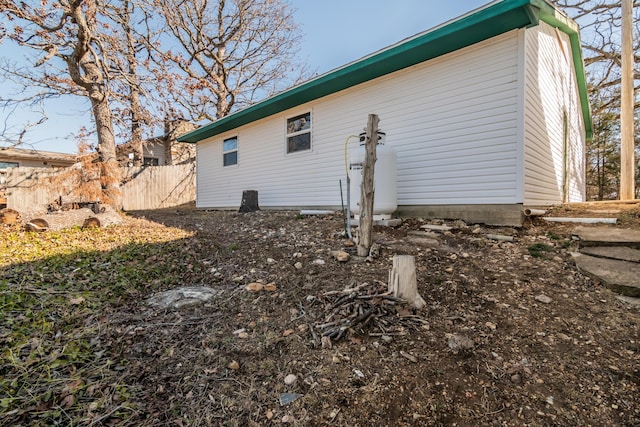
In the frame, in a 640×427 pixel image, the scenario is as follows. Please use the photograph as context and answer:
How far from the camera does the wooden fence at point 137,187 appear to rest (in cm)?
1048

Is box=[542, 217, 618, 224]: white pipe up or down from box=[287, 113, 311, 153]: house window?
down

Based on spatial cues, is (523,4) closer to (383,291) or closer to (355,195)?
(355,195)

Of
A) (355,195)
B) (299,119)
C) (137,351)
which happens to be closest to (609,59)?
(299,119)

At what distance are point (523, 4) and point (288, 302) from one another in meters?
4.60

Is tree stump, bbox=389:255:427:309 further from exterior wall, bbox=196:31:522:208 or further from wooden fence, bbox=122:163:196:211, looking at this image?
wooden fence, bbox=122:163:196:211

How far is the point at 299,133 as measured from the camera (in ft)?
24.8

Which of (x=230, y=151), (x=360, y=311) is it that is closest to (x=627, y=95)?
(x=360, y=311)

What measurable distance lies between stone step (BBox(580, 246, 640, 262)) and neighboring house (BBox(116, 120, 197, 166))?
15034 mm

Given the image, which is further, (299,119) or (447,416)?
(299,119)

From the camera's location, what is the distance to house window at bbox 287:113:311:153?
739cm

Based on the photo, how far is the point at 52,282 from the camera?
2.96 metres

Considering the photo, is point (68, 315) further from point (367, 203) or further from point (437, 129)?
point (437, 129)

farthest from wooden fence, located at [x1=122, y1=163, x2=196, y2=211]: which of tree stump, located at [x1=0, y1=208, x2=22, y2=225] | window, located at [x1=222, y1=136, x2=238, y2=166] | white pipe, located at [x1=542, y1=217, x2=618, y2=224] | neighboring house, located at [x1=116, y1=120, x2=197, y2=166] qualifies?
white pipe, located at [x1=542, y1=217, x2=618, y2=224]

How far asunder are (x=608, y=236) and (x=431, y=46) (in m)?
3.56
